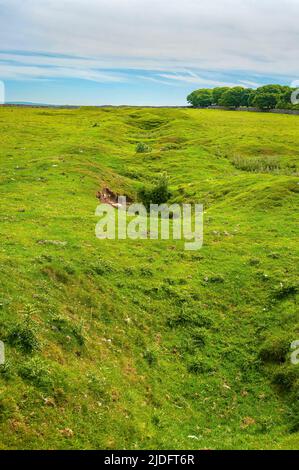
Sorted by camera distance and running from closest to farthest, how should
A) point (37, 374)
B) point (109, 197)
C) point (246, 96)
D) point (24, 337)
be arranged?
point (37, 374)
point (24, 337)
point (109, 197)
point (246, 96)

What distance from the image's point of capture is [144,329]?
67.6ft

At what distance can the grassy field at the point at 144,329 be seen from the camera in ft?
47.5

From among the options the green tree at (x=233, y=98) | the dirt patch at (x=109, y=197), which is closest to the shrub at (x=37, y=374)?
the dirt patch at (x=109, y=197)

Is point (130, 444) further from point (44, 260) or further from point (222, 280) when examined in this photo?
point (222, 280)

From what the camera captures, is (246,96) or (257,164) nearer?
(257,164)

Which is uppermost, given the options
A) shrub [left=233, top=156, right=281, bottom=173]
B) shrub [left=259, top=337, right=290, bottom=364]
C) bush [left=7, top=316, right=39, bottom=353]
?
shrub [left=233, top=156, right=281, bottom=173]

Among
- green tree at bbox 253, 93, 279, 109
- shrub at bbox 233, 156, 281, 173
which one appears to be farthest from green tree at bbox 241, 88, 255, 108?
shrub at bbox 233, 156, 281, 173

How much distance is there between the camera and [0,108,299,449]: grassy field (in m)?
14.5

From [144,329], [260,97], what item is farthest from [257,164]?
[260,97]

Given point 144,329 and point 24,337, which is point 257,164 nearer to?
point 144,329

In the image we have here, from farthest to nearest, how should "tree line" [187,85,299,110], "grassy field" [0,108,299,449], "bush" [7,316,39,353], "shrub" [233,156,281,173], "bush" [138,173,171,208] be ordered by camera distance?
1. "tree line" [187,85,299,110]
2. "shrub" [233,156,281,173]
3. "bush" [138,173,171,208]
4. "bush" [7,316,39,353]
5. "grassy field" [0,108,299,449]

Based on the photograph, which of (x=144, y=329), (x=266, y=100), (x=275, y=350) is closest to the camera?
(x=275, y=350)

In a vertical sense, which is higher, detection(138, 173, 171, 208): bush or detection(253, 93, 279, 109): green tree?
detection(253, 93, 279, 109): green tree

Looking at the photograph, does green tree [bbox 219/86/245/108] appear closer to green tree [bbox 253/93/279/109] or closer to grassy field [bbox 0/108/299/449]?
green tree [bbox 253/93/279/109]
